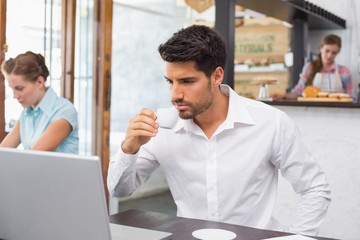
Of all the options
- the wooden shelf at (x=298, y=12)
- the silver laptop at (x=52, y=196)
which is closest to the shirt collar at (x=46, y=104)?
the silver laptop at (x=52, y=196)

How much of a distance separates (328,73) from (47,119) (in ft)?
9.32

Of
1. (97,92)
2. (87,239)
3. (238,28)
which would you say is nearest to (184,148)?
(87,239)

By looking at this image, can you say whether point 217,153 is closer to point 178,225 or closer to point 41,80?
point 178,225

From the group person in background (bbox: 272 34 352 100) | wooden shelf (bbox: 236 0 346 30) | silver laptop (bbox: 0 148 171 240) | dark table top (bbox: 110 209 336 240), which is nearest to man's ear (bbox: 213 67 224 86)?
dark table top (bbox: 110 209 336 240)

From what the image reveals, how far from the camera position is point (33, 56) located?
296cm

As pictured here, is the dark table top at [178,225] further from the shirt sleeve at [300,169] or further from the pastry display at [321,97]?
the pastry display at [321,97]

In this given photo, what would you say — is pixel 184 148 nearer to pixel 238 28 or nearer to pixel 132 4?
pixel 132 4

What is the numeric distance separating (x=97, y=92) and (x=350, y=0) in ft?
11.6

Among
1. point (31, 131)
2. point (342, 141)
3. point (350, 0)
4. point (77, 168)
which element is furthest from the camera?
point (350, 0)

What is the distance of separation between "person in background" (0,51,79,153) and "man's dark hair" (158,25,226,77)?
1.20m

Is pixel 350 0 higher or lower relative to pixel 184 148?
higher

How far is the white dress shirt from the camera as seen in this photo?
1.89 m

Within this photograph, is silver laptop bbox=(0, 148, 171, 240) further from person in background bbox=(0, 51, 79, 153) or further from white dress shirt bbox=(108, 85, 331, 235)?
person in background bbox=(0, 51, 79, 153)

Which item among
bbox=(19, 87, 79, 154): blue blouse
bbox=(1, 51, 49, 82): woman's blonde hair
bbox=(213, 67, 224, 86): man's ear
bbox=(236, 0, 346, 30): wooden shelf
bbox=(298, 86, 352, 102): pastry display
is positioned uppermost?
bbox=(236, 0, 346, 30): wooden shelf
